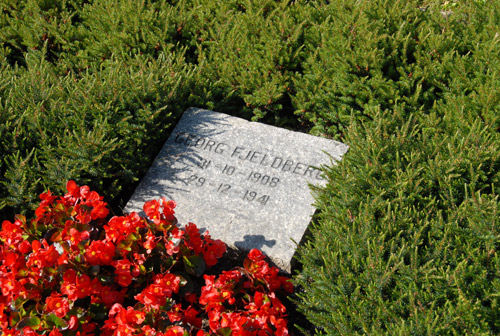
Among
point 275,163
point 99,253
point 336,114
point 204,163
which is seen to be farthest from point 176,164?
point 336,114

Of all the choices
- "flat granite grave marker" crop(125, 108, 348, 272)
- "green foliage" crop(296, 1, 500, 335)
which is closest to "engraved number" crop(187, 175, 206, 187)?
"flat granite grave marker" crop(125, 108, 348, 272)

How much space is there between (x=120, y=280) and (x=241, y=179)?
3.66 feet

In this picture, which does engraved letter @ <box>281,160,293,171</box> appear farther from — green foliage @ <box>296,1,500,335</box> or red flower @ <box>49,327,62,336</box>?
red flower @ <box>49,327,62,336</box>

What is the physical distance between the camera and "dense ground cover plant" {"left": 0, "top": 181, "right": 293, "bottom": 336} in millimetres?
2445

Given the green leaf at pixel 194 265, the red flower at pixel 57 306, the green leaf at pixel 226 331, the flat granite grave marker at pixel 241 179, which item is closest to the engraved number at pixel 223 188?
the flat granite grave marker at pixel 241 179

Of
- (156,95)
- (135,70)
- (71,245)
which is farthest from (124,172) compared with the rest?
(135,70)

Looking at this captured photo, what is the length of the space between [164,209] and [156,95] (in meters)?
1.23

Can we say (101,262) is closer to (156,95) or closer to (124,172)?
(124,172)

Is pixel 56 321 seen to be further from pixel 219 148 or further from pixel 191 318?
pixel 219 148

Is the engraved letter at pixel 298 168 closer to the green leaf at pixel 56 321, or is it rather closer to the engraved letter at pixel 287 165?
the engraved letter at pixel 287 165

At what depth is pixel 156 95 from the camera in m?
3.71

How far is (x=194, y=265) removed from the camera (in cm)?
281

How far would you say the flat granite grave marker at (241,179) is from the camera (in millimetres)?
3104

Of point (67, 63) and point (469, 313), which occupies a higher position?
point (469, 313)
